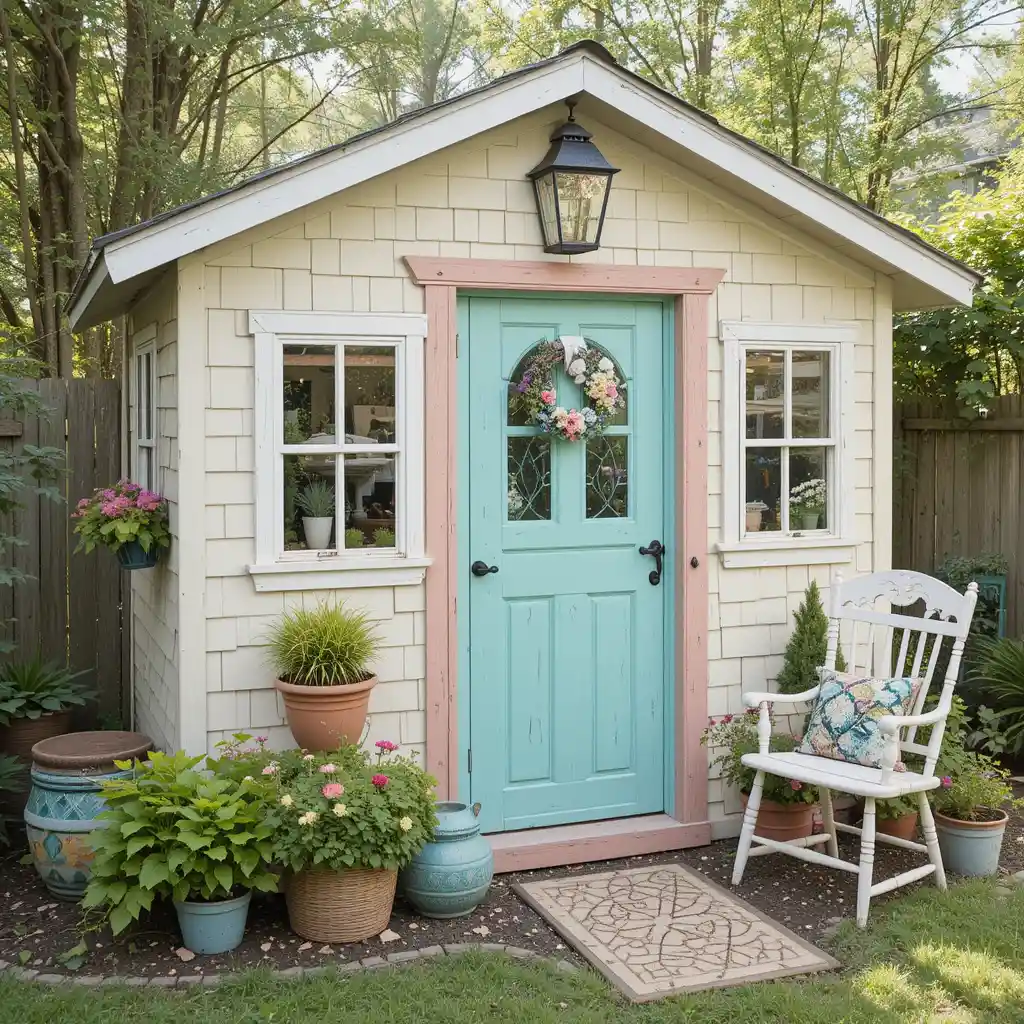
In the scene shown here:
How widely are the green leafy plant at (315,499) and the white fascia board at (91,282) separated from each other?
1108 millimetres

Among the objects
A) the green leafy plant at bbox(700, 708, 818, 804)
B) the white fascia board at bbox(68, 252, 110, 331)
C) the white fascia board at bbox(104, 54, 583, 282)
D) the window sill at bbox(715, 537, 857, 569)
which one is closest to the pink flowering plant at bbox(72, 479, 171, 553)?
the white fascia board at bbox(68, 252, 110, 331)

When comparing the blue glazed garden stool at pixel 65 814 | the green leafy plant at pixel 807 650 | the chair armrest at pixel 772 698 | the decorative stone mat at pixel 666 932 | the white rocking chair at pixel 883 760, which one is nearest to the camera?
the decorative stone mat at pixel 666 932

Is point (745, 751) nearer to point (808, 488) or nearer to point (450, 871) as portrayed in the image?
point (808, 488)

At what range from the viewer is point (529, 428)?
16.3 ft

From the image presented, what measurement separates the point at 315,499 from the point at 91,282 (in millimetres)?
1329

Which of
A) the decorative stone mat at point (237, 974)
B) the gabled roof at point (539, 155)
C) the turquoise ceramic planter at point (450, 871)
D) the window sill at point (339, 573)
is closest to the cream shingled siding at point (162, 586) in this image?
the gabled roof at point (539, 155)

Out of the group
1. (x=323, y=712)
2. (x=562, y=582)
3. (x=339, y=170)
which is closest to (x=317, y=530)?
(x=323, y=712)

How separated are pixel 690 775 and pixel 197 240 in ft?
10.2

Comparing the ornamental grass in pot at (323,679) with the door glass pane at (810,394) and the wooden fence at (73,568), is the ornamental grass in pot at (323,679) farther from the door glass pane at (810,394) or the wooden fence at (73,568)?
the door glass pane at (810,394)

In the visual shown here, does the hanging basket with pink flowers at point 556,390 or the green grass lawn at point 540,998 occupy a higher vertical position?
the hanging basket with pink flowers at point 556,390

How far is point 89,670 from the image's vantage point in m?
5.92

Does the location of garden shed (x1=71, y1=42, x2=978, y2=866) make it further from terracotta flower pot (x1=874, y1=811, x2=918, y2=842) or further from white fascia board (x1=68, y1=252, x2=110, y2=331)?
terracotta flower pot (x1=874, y1=811, x2=918, y2=842)

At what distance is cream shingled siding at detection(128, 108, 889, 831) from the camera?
449 centimetres

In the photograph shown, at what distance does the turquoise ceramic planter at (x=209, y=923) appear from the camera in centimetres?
397
